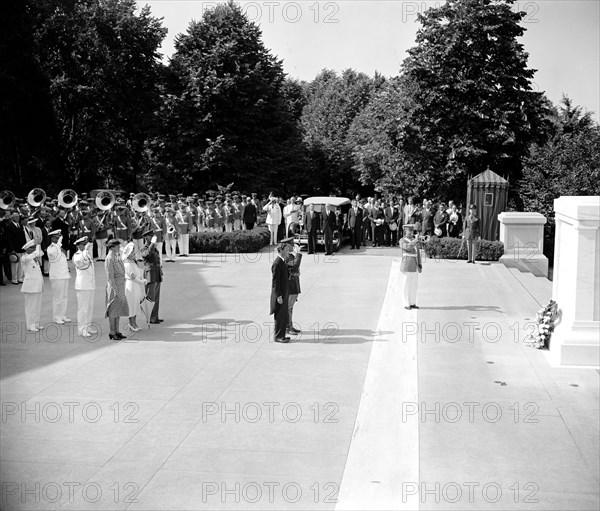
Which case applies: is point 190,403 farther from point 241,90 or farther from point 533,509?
point 241,90

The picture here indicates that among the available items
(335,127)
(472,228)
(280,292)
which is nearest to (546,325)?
(280,292)

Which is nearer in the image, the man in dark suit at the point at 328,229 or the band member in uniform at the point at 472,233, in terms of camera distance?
the band member in uniform at the point at 472,233

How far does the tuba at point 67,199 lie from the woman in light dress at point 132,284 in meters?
10.7

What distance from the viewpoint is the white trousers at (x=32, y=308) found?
14469 millimetres

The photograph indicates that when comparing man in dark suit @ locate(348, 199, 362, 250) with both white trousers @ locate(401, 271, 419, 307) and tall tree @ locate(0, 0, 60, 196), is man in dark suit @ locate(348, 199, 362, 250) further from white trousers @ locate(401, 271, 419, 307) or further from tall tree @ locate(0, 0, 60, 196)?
tall tree @ locate(0, 0, 60, 196)

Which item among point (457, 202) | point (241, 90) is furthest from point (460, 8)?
point (241, 90)

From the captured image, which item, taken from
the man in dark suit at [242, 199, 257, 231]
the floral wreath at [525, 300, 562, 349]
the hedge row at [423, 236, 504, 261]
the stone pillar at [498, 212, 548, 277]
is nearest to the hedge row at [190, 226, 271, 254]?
the man in dark suit at [242, 199, 257, 231]

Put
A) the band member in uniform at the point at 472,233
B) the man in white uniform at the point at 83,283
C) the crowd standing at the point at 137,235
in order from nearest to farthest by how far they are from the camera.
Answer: the man in white uniform at the point at 83,283, the crowd standing at the point at 137,235, the band member in uniform at the point at 472,233

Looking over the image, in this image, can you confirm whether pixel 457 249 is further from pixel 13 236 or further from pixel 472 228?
pixel 13 236

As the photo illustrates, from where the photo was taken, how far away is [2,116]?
3581cm

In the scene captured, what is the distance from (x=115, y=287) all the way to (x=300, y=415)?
5305 mm

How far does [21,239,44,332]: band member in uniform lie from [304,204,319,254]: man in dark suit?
1239 centimetres

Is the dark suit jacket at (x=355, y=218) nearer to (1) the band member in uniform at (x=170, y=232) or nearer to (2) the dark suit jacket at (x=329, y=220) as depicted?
(2) the dark suit jacket at (x=329, y=220)

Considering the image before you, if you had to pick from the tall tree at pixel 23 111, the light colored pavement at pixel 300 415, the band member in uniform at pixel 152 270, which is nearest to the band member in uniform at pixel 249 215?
the tall tree at pixel 23 111
